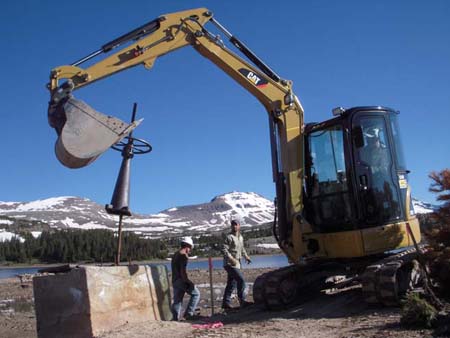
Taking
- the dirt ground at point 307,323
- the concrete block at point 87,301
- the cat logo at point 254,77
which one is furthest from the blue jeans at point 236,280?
the cat logo at point 254,77

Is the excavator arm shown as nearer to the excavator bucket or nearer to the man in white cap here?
the excavator bucket

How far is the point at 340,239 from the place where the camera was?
12516 millimetres

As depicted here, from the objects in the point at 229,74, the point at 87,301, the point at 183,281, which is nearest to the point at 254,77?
the point at 229,74

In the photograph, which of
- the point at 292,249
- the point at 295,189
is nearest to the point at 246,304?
the point at 292,249

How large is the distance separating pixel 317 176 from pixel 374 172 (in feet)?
4.48

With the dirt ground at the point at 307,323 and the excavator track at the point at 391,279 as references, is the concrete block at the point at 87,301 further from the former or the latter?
the excavator track at the point at 391,279

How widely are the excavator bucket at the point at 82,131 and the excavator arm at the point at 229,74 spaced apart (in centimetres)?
3

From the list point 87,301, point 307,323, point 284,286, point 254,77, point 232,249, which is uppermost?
point 254,77

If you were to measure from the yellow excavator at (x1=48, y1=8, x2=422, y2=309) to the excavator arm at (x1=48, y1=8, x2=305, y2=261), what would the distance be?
0.02m

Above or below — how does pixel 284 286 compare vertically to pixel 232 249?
below

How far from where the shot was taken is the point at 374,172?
491 inches

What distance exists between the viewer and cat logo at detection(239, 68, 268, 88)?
13.8m

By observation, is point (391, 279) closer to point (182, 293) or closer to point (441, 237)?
point (441, 237)

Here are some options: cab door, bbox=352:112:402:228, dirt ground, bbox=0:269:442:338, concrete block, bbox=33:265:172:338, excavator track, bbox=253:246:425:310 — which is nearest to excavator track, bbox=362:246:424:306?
excavator track, bbox=253:246:425:310
